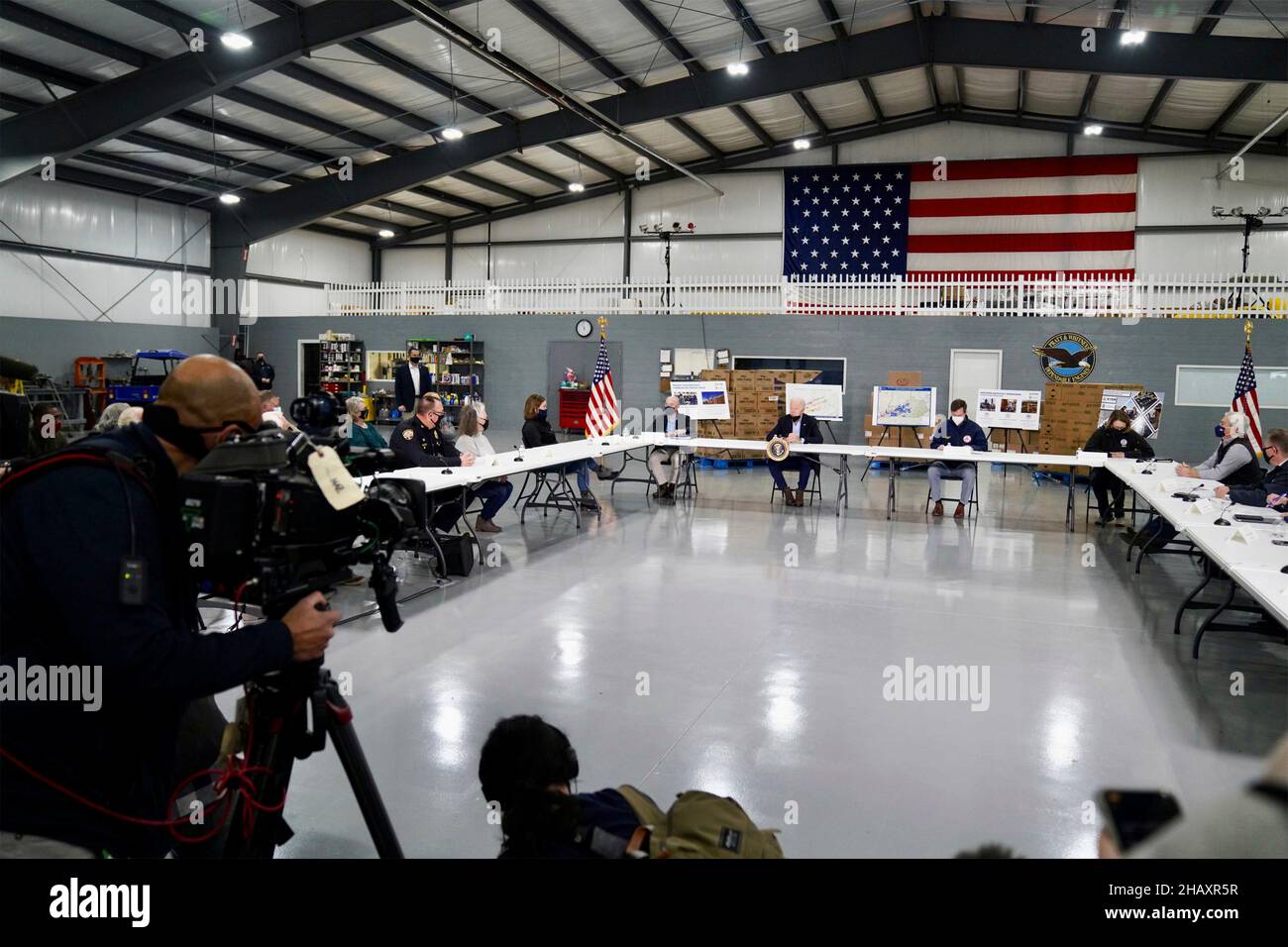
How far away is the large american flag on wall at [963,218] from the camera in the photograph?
17141 millimetres

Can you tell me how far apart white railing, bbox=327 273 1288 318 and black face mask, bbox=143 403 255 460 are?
46.3 feet

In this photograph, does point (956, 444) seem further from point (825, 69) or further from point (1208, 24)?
point (1208, 24)

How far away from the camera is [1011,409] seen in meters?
13.5

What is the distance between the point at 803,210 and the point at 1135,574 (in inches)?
541

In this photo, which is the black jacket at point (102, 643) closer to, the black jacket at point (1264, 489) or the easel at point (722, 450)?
the black jacket at point (1264, 489)

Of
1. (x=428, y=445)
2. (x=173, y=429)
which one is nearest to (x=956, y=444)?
(x=428, y=445)

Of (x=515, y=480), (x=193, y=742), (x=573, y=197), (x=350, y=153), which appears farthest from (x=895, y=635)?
(x=573, y=197)

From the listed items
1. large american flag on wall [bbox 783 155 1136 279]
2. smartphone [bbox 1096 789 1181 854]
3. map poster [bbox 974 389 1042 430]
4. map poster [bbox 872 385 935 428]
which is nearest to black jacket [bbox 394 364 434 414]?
map poster [bbox 872 385 935 428]

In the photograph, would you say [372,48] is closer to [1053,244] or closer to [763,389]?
[763,389]

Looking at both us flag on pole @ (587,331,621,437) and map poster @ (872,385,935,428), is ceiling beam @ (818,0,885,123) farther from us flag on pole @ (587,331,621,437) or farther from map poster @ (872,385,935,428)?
us flag on pole @ (587,331,621,437)

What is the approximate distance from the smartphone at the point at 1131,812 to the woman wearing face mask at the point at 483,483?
264 inches

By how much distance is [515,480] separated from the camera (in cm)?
1110

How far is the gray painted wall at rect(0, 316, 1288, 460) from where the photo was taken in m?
13.5

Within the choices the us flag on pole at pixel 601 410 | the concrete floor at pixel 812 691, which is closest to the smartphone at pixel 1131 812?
the concrete floor at pixel 812 691
